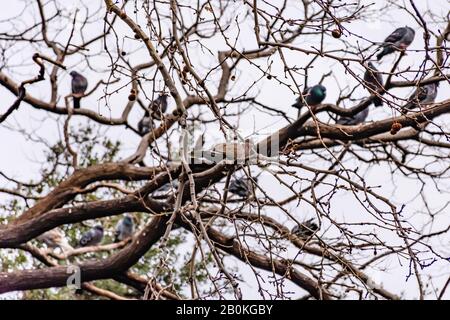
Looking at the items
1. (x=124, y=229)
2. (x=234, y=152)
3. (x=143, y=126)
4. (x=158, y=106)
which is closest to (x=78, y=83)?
(x=143, y=126)

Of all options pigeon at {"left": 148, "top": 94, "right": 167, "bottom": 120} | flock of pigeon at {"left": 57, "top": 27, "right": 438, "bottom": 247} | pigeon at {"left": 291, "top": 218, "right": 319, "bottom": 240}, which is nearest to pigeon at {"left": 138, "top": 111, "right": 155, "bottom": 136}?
flock of pigeon at {"left": 57, "top": 27, "right": 438, "bottom": 247}

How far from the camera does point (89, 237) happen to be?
6.65m

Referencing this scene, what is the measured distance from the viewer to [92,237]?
6.65 metres

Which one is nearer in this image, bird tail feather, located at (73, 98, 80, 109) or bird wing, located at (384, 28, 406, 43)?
bird wing, located at (384, 28, 406, 43)

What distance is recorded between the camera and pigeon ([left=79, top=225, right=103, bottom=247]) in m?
6.60

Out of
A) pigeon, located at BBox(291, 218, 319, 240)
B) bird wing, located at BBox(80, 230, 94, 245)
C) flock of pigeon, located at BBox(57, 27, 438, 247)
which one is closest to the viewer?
pigeon, located at BBox(291, 218, 319, 240)

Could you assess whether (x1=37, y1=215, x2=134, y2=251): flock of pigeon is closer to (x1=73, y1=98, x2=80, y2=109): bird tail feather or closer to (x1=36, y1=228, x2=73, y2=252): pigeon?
(x1=36, y1=228, x2=73, y2=252): pigeon

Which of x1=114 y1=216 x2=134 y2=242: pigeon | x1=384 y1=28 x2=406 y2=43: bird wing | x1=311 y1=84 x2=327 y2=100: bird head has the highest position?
x1=384 y1=28 x2=406 y2=43: bird wing

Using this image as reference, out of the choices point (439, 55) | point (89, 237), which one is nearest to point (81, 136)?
point (89, 237)

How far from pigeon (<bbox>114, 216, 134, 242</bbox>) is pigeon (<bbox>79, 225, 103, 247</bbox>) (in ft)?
1.01

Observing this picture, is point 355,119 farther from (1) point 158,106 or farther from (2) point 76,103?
(1) point 158,106
